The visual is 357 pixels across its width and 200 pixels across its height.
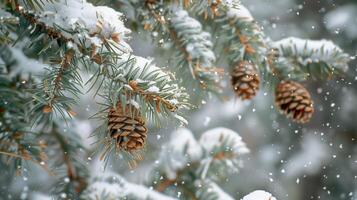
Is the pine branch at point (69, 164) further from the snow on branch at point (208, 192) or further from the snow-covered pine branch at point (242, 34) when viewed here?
the snow-covered pine branch at point (242, 34)

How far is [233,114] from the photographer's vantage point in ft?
12.3

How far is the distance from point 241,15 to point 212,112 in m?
2.86

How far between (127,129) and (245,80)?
0.30 meters

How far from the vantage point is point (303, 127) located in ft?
12.0

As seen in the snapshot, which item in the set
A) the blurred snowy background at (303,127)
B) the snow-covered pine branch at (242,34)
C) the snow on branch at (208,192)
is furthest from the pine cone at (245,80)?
the blurred snowy background at (303,127)

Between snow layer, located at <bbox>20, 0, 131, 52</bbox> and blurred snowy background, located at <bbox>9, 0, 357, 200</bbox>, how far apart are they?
2.55 m

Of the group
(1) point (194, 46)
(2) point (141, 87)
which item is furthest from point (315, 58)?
(2) point (141, 87)

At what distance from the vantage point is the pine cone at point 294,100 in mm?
927

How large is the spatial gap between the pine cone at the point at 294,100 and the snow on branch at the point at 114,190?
26 centimetres

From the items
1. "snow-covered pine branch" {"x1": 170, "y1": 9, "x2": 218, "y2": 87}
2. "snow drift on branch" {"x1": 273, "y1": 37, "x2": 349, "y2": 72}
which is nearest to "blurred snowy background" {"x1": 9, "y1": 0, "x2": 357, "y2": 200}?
"snow drift on branch" {"x1": 273, "y1": 37, "x2": 349, "y2": 72}

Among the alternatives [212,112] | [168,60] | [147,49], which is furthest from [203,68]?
[212,112]

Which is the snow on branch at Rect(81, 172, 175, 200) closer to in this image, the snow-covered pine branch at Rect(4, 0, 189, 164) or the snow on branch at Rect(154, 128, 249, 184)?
the snow on branch at Rect(154, 128, 249, 184)

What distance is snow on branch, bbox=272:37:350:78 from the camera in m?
0.95

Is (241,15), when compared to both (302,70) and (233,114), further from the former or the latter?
(233,114)
